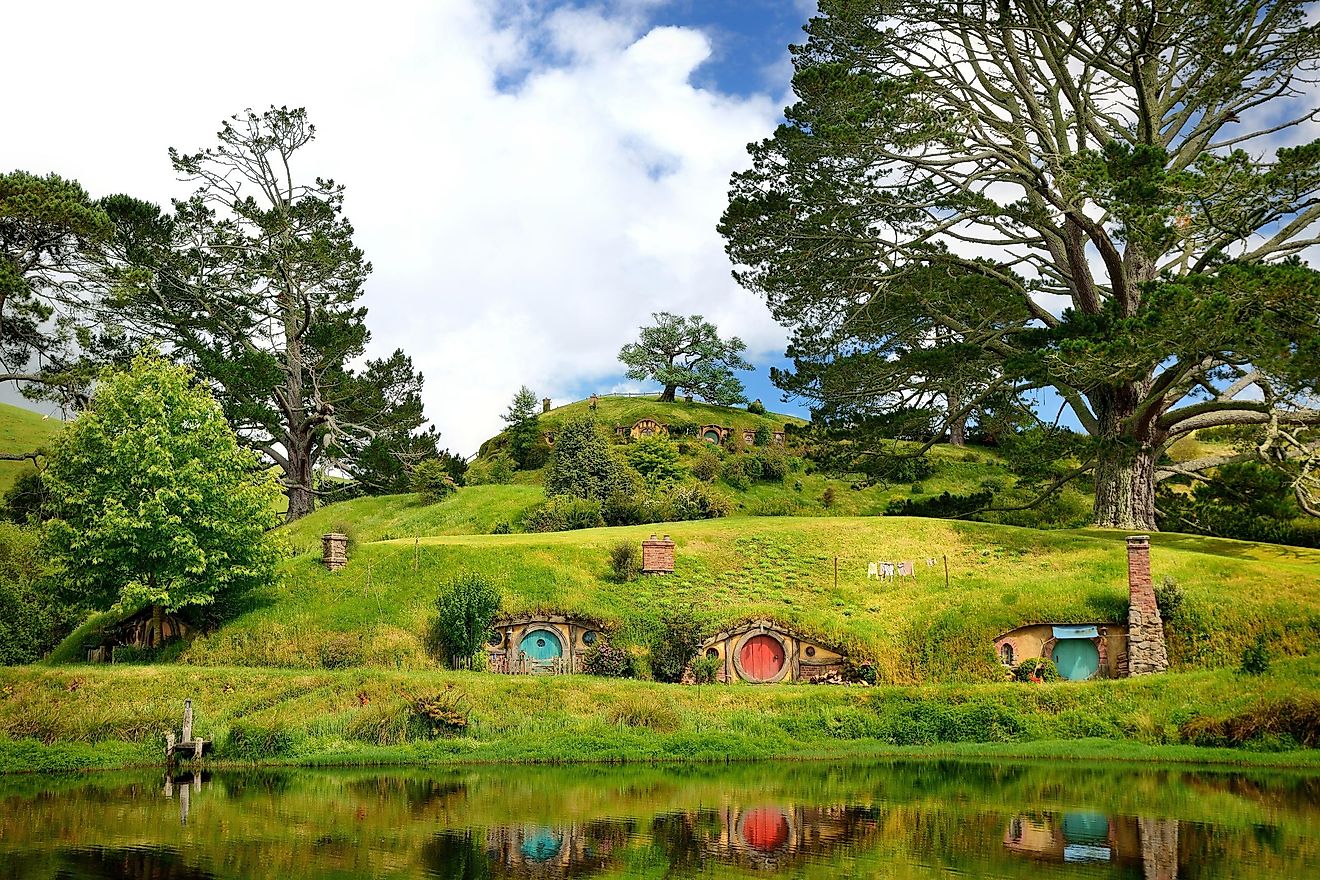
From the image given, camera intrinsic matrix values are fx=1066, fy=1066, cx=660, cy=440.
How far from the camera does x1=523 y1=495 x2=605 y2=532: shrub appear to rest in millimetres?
56094

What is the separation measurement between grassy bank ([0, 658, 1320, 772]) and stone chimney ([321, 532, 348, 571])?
27.7 ft

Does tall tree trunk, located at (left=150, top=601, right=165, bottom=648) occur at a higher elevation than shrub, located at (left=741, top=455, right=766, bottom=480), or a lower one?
lower

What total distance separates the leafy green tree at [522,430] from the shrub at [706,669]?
48.1m

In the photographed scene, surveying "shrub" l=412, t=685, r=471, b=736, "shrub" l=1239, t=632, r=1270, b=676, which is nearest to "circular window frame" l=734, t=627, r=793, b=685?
"shrub" l=412, t=685, r=471, b=736

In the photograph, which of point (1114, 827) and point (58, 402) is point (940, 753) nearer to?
point (1114, 827)

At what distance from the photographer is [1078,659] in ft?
124

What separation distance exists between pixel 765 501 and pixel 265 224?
1556 inches

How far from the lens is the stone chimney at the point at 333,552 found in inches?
1740

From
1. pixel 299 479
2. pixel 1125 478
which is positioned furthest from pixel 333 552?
pixel 1125 478

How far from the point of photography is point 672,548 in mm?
44188

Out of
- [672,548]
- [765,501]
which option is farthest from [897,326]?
[765,501]

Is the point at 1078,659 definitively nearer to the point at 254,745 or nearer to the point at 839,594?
the point at 839,594

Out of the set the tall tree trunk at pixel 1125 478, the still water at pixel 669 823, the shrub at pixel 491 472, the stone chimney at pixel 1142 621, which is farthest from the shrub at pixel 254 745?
the shrub at pixel 491 472

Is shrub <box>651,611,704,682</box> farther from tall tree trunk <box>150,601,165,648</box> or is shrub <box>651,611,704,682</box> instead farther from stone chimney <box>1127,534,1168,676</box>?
tall tree trunk <box>150,601,165,648</box>
